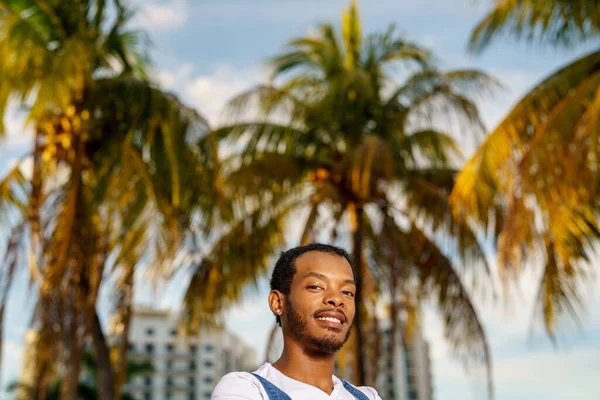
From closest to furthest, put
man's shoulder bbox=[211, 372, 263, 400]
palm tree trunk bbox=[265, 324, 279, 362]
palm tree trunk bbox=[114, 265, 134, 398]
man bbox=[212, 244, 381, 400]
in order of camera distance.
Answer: man's shoulder bbox=[211, 372, 263, 400], man bbox=[212, 244, 381, 400], palm tree trunk bbox=[114, 265, 134, 398], palm tree trunk bbox=[265, 324, 279, 362]

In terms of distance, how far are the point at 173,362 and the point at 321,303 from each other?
11022 centimetres

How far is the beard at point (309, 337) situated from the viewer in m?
2.29

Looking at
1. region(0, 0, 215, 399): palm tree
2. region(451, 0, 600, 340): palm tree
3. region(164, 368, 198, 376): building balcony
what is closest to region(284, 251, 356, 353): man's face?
region(451, 0, 600, 340): palm tree

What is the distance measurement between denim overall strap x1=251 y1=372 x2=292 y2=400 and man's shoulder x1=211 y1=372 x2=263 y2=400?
→ 0.7 inches

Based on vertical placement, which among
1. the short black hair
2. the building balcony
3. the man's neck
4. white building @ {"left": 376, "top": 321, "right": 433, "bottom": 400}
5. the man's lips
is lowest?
the man's neck

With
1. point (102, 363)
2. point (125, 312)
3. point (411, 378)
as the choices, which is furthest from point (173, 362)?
point (125, 312)

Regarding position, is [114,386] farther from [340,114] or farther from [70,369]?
[340,114]

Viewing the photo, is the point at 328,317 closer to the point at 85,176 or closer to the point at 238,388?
the point at 238,388

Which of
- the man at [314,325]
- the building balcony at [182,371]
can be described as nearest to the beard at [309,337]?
the man at [314,325]

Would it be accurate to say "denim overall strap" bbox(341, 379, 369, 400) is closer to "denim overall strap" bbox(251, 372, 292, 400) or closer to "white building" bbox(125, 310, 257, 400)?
"denim overall strap" bbox(251, 372, 292, 400)

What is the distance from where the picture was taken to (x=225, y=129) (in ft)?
42.9

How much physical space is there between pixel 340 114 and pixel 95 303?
4.78 m

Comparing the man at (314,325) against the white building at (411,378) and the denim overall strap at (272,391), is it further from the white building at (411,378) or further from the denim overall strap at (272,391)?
the white building at (411,378)

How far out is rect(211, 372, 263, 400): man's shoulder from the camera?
212 centimetres
